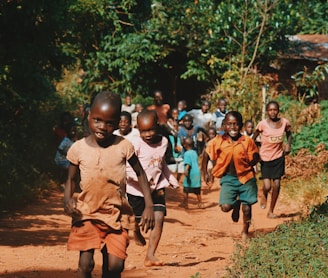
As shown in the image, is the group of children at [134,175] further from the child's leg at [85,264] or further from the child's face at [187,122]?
the child's face at [187,122]

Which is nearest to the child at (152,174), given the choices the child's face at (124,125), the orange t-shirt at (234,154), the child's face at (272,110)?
the orange t-shirt at (234,154)

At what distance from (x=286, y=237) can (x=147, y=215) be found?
1.42 m

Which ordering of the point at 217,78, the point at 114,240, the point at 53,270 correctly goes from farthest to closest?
1. the point at 217,78
2. the point at 53,270
3. the point at 114,240

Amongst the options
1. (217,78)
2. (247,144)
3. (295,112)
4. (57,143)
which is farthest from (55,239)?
(217,78)

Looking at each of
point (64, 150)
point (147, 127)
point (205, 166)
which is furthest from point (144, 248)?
point (64, 150)

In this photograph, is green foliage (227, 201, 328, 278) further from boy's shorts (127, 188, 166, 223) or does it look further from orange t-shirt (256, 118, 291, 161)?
orange t-shirt (256, 118, 291, 161)

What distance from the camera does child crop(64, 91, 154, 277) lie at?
5.94 metres

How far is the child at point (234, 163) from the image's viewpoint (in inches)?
368

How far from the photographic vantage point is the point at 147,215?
6.14 m

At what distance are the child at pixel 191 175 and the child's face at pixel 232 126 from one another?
4442 millimetres

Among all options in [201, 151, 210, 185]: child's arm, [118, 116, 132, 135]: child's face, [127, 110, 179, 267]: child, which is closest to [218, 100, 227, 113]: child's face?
[201, 151, 210, 185]: child's arm

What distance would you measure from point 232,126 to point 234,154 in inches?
13.7

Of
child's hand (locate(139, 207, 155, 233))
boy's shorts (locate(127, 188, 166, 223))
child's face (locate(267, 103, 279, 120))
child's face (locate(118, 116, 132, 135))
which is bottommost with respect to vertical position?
boy's shorts (locate(127, 188, 166, 223))

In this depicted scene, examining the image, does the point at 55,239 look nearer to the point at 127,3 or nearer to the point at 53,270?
the point at 53,270
